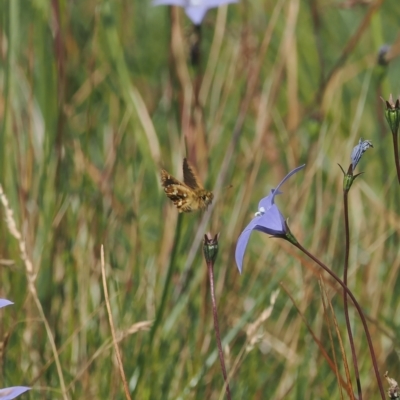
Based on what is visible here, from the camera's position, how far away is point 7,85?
1627 millimetres

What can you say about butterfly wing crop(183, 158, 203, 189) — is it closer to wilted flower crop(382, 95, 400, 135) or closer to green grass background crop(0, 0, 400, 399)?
green grass background crop(0, 0, 400, 399)

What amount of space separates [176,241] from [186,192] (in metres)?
0.11

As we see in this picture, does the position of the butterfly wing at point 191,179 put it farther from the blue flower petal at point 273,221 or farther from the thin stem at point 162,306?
the blue flower petal at point 273,221

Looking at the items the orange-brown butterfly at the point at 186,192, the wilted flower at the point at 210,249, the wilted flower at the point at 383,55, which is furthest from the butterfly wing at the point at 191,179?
the wilted flower at the point at 383,55

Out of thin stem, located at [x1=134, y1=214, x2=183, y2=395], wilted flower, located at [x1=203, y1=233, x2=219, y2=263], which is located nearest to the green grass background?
thin stem, located at [x1=134, y1=214, x2=183, y2=395]

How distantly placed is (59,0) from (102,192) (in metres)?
0.38

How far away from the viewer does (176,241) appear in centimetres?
135

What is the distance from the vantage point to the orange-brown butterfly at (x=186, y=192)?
1.27 m

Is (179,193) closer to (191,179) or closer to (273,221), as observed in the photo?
(191,179)

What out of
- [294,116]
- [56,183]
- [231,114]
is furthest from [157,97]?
[56,183]

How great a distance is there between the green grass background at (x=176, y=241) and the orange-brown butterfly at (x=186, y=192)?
0.36 ft

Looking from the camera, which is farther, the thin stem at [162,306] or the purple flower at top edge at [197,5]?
the purple flower at top edge at [197,5]

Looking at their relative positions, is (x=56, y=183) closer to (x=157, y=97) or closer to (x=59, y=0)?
(x=59, y=0)

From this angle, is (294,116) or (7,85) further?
(294,116)
